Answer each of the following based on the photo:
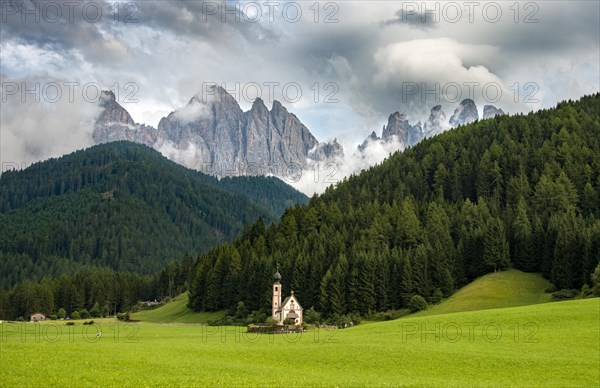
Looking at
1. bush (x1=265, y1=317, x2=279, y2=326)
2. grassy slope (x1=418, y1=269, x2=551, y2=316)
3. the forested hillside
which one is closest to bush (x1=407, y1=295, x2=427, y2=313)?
grassy slope (x1=418, y1=269, x2=551, y2=316)

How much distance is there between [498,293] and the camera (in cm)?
9356

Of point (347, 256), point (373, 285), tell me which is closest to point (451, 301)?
point (373, 285)

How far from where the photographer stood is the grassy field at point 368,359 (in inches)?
1238

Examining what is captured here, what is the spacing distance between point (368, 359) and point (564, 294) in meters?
55.3

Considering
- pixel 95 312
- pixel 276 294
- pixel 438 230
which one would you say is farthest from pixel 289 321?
pixel 95 312

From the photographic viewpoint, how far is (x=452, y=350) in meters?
47.4

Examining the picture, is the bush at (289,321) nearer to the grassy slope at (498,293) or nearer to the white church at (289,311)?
the white church at (289,311)

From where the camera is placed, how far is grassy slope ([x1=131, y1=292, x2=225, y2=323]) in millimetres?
118819

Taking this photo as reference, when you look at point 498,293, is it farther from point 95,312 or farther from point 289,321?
Result: point 95,312

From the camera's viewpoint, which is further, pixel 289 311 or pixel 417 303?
pixel 289 311

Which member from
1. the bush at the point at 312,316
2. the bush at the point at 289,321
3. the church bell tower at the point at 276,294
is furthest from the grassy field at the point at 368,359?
the church bell tower at the point at 276,294

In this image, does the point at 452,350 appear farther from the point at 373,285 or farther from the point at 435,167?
the point at 435,167

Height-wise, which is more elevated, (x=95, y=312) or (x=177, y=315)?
(x=177, y=315)

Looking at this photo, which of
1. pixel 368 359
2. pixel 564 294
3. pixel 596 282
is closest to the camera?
pixel 368 359
